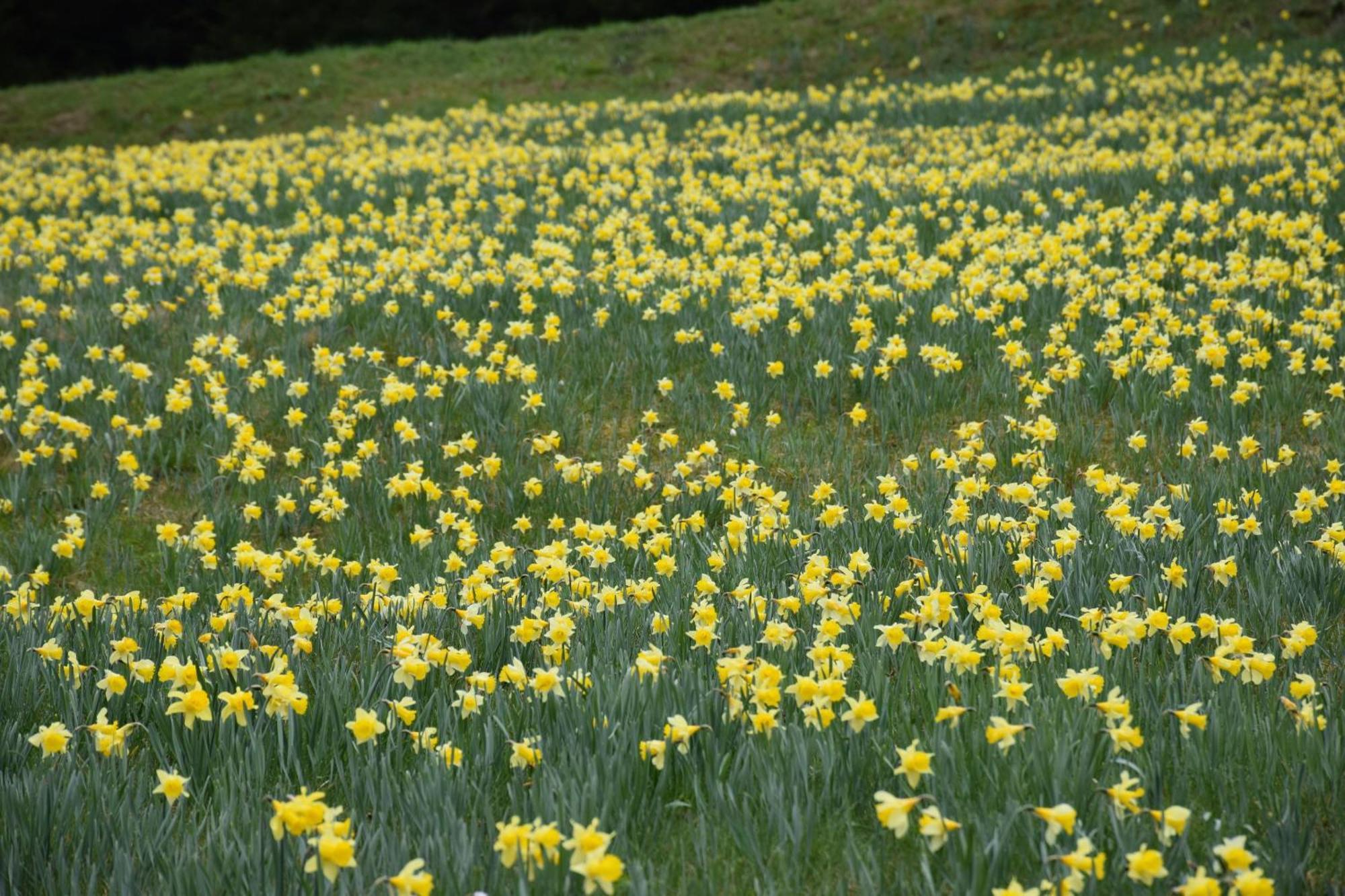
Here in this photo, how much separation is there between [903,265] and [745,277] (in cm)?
116

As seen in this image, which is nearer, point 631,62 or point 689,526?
point 689,526

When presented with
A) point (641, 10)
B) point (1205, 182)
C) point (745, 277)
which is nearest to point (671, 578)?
point (745, 277)

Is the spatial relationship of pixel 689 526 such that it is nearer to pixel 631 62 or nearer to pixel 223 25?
pixel 631 62

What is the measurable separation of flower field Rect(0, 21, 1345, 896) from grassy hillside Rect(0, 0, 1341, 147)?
22.2ft

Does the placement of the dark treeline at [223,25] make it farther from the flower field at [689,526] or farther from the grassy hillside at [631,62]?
the flower field at [689,526]

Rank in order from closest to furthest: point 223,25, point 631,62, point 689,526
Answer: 1. point 689,526
2. point 631,62
3. point 223,25

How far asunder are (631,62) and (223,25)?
14338mm

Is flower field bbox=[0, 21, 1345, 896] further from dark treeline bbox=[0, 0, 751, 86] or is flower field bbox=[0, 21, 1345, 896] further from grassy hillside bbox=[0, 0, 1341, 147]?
dark treeline bbox=[0, 0, 751, 86]

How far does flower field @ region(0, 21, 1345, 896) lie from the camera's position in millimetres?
2074

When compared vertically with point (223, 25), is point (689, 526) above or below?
below

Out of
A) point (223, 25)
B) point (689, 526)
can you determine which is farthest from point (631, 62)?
point (689, 526)

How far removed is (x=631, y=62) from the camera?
18.8 meters

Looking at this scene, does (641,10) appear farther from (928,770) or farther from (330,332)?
(928,770)

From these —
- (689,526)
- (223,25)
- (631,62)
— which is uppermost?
(223,25)
